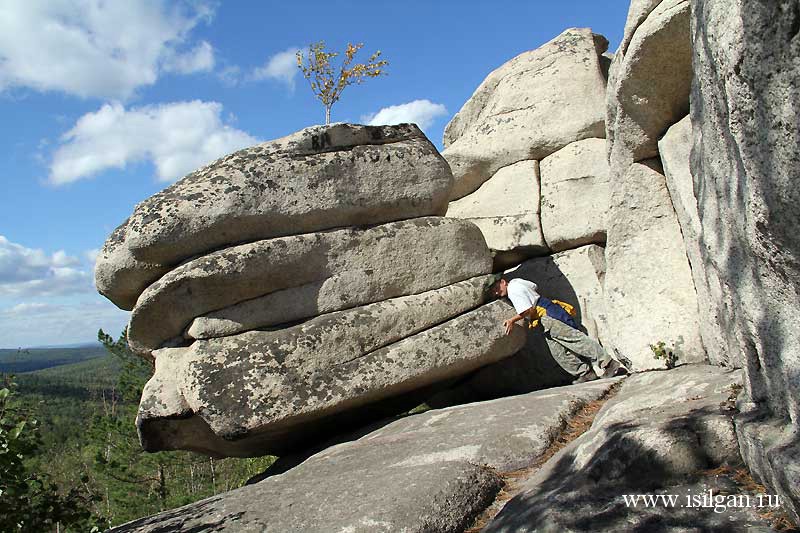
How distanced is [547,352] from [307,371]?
161 inches

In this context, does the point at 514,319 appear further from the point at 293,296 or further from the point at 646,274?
the point at 293,296

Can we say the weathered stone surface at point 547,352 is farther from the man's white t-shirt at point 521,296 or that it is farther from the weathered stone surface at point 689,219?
the weathered stone surface at point 689,219

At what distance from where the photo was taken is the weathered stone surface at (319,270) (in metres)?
8.42

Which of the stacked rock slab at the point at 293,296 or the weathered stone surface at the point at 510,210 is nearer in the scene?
the stacked rock slab at the point at 293,296

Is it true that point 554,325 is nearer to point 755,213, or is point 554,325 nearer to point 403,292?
point 403,292

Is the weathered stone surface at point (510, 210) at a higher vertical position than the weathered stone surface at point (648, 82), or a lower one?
lower

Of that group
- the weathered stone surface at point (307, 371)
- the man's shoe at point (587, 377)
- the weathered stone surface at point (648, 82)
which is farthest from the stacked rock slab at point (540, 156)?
the weathered stone surface at point (307, 371)

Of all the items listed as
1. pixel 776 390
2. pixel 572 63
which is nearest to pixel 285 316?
pixel 776 390

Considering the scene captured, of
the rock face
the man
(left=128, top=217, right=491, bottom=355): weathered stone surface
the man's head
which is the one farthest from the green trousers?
the rock face

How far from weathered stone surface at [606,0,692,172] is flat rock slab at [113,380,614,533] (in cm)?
348

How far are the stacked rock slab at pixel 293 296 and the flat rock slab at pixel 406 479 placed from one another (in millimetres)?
1023

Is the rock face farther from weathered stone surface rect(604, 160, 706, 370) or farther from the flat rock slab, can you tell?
weathered stone surface rect(604, 160, 706, 370)

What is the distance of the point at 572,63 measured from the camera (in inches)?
490

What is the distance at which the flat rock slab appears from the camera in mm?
5145
